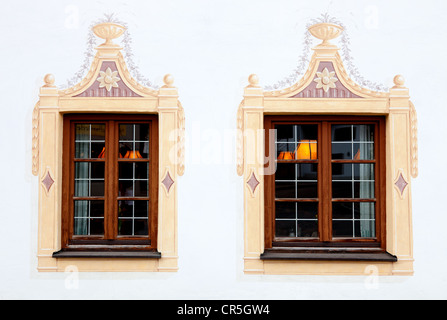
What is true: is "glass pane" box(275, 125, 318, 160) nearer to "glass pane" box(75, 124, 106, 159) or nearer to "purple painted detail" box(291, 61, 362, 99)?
"purple painted detail" box(291, 61, 362, 99)

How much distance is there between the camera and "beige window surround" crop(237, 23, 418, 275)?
4301 mm

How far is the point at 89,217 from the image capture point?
14.7 feet

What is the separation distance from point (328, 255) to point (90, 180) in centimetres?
258

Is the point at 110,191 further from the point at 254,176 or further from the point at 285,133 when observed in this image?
the point at 285,133

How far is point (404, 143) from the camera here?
169 inches

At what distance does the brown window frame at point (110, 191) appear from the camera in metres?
4.42

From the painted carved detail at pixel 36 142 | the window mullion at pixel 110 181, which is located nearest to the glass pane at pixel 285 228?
the window mullion at pixel 110 181

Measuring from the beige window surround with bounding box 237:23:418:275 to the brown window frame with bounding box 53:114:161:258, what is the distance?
0.92 metres

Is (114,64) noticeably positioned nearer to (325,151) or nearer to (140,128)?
(140,128)

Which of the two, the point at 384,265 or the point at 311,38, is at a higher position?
the point at 311,38

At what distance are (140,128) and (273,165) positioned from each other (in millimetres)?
1445

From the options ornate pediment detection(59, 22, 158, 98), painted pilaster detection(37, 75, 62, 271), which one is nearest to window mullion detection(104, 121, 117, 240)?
ornate pediment detection(59, 22, 158, 98)
